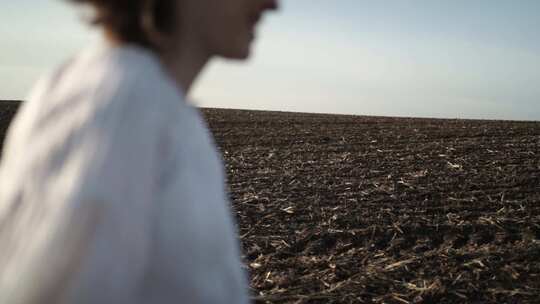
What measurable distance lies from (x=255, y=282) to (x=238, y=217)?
197cm

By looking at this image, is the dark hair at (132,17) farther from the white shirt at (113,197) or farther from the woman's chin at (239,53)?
the woman's chin at (239,53)

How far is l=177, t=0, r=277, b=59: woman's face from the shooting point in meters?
0.94

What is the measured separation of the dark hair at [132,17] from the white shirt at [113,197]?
0.05m

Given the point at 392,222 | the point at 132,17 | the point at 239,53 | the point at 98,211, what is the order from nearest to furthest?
1. the point at 98,211
2. the point at 132,17
3. the point at 239,53
4. the point at 392,222

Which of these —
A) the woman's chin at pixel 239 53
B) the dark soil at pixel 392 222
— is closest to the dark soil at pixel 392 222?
the dark soil at pixel 392 222

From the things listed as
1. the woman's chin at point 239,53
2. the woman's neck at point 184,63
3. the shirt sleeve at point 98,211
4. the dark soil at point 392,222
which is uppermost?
the woman's chin at point 239,53

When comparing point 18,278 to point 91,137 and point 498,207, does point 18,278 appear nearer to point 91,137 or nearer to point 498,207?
point 91,137

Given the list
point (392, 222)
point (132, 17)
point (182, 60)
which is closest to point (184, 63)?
point (182, 60)

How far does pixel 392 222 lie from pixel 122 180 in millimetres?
4972

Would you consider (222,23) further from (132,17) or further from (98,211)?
(98,211)

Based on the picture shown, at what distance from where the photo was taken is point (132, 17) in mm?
933

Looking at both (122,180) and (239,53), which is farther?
(239,53)

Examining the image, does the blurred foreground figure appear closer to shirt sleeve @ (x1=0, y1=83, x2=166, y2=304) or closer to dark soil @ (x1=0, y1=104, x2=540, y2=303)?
shirt sleeve @ (x1=0, y1=83, x2=166, y2=304)

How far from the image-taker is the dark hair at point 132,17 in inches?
36.2
